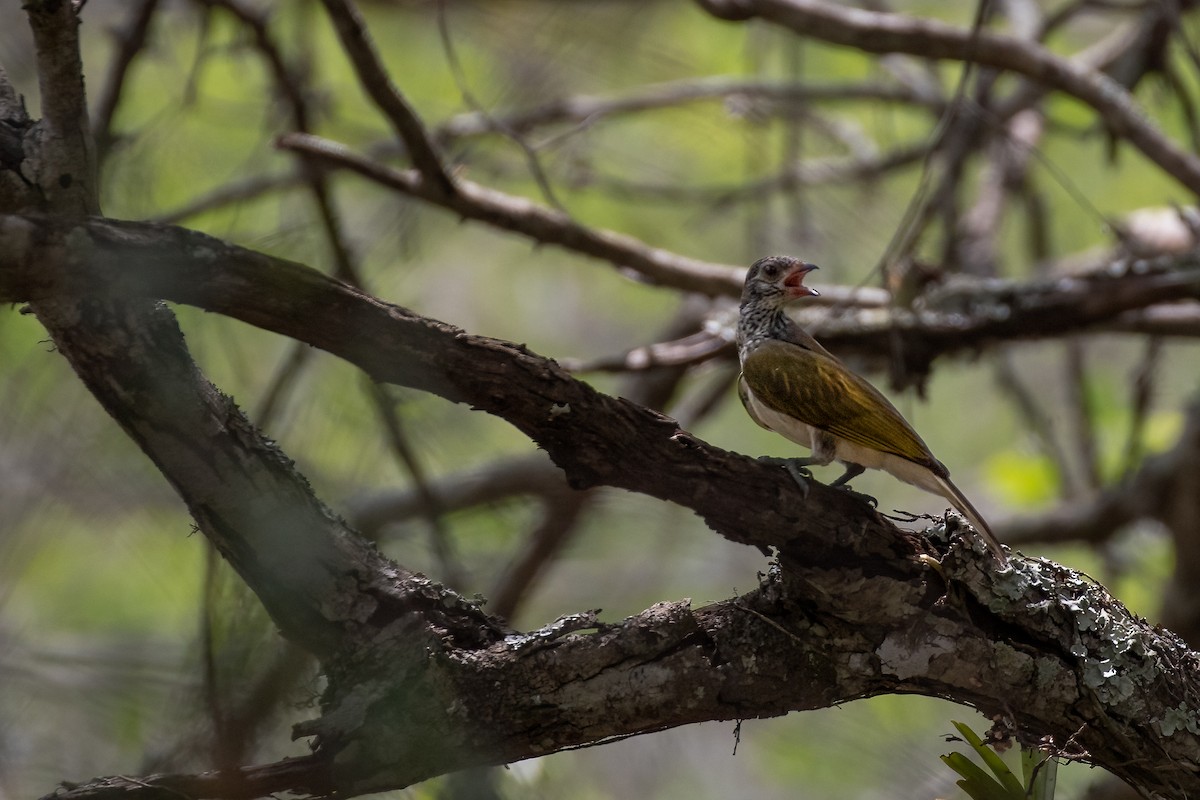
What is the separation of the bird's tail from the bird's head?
3.38ft

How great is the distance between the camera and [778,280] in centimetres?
394

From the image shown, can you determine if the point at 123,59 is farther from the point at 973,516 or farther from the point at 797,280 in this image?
the point at 973,516

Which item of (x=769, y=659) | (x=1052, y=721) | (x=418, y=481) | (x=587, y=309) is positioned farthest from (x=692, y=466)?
(x=587, y=309)

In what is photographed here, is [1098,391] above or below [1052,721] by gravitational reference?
above

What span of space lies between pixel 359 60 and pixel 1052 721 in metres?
2.75

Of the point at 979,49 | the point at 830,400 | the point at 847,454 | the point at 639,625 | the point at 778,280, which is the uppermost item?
the point at 979,49

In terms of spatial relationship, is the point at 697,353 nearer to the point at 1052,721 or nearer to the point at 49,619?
the point at 1052,721

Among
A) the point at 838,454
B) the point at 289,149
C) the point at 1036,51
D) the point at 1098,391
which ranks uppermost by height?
the point at 1098,391

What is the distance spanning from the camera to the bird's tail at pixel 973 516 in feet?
8.69

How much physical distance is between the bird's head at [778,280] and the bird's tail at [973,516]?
1029mm

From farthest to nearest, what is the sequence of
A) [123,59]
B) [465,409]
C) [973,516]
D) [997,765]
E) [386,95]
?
[465,409] < [123,59] < [386,95] < [973,516] < [997,765]

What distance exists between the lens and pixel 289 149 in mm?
4391

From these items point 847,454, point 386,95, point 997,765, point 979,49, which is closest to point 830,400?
point 847,454

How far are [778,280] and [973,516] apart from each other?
1373 mm
